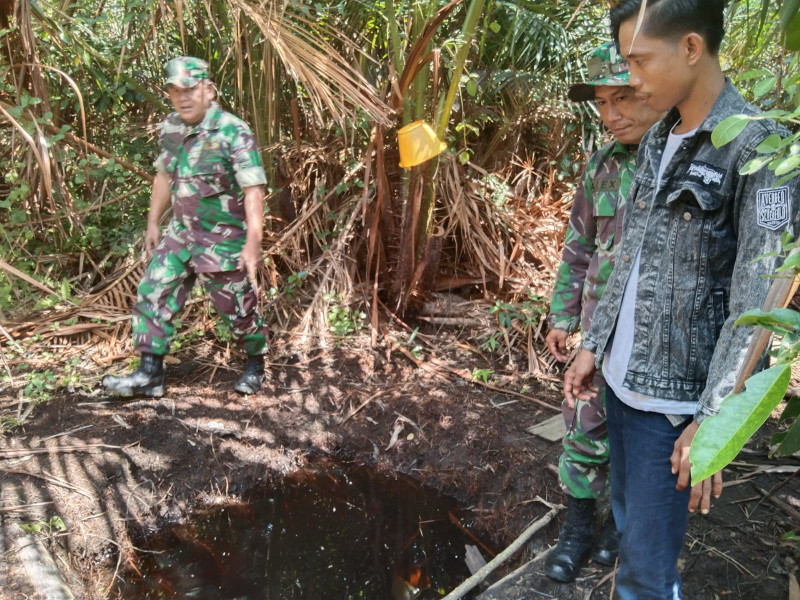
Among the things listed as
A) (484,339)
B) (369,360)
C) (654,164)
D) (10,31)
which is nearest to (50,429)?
(369,360)

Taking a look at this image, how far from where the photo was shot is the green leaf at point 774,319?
2.38 ft

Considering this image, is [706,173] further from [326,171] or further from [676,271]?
[326,171]

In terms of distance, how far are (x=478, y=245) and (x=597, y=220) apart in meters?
2.16

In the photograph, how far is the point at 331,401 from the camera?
136 inches

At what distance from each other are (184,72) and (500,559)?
102 inches

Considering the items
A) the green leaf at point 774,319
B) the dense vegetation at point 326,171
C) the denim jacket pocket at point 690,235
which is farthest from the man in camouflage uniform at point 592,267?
the dense vegetation at point 326,171

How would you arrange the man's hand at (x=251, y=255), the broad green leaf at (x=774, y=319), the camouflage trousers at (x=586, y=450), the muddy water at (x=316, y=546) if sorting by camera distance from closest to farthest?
the broad green leaf at (x=774, y=319) → the camouflage trousers at (x=586, y=450) → the muddy water at (x=316, y=546) → the man's hand at (x=251, y=255)

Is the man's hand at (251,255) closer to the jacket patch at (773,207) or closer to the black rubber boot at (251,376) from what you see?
the black rubber boot at (251,376)

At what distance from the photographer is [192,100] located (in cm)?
307

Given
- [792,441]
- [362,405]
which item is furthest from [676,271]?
[362,405]

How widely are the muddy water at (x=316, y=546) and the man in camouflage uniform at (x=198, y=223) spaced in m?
0.75

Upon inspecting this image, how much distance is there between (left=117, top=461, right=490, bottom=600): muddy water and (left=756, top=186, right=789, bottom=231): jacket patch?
1.95 metres

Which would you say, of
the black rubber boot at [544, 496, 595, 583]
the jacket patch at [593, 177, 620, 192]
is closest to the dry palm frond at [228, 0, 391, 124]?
the jacket patch at [593, 177, 620, 192]

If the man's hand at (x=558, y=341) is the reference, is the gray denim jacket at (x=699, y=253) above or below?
above
